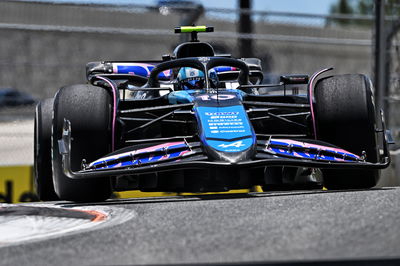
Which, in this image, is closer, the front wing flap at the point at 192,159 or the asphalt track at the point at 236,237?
the asphalt track at the point at 236,237

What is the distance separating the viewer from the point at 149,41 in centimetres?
1254

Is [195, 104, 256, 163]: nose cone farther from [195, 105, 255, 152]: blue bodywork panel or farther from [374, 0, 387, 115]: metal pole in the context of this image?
[374, 0, 387, 115]: metal pole

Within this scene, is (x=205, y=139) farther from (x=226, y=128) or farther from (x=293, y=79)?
(x=293, y=79)

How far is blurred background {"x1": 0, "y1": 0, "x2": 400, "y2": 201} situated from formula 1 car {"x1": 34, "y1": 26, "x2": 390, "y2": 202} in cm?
287

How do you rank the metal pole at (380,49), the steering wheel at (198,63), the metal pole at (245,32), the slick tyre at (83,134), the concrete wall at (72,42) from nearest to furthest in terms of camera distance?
the slick tyre at (83,134) < the steering wheel at (198,63) < the metal pole at (380,49) < the concrete wall at (72,42) < the metal pole at (245,32)

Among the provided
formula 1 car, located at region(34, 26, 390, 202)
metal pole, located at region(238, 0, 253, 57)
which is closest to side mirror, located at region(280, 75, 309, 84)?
formula 1 car, located at region(34, 26, 390, 202)

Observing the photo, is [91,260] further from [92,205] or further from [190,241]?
[92,205]

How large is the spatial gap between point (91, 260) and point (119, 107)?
3.32 m

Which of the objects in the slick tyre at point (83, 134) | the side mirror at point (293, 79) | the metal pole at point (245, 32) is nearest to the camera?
the slick tyre at point (83, 134)

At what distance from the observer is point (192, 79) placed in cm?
852

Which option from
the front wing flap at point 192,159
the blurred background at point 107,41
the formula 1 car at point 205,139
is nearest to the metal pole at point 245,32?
the blurred background at point 107,41

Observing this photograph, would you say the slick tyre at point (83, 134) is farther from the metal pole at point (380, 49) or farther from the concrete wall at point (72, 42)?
the metal pole at point (380, 49)

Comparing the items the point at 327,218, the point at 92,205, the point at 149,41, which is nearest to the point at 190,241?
the point at 327,218

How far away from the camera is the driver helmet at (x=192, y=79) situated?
8508 mm
